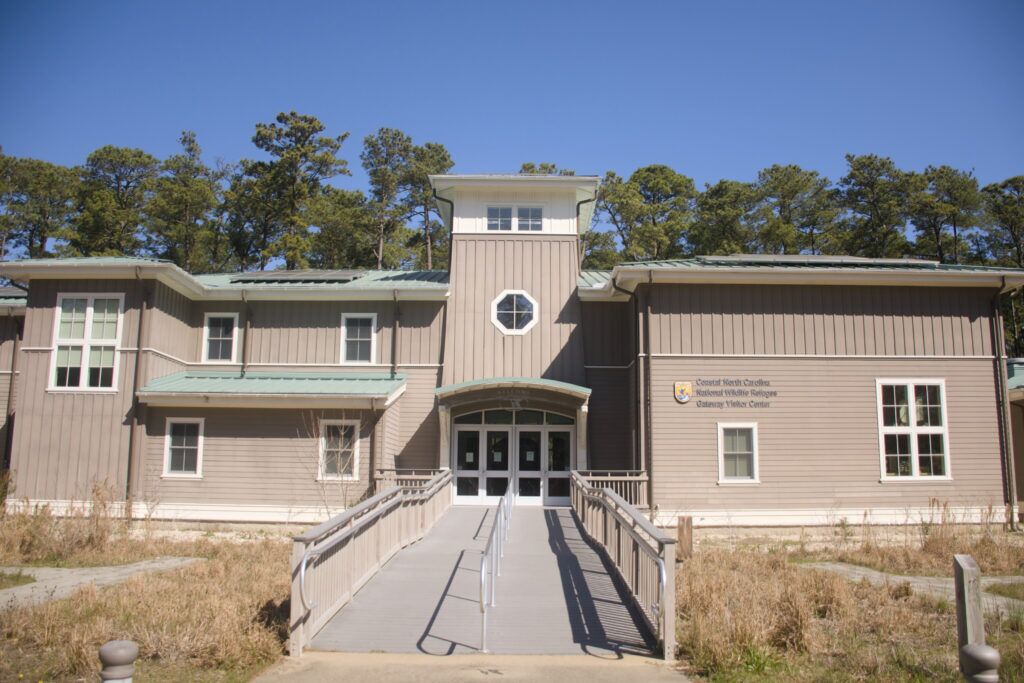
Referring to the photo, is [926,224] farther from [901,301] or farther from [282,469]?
[282,469]

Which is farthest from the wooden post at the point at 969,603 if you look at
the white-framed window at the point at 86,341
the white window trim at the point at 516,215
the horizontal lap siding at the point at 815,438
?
the white-framed window at the point at 86,341

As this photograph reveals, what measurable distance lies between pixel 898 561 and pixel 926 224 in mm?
31863

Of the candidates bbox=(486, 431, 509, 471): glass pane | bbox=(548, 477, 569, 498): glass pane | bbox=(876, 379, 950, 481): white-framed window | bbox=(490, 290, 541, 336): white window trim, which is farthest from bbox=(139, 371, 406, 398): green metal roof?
bbox=(876, 379, 950, 481): white-framed window

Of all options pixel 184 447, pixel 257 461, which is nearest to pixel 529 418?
pixel 257 461

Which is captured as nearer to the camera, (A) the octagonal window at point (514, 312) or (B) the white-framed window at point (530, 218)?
(A) the octagonal window at point (514, 312)

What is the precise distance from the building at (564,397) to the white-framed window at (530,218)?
2.44 meters

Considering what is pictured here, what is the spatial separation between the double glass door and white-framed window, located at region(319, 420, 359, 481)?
2705 millimetres

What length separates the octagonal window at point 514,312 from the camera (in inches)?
829

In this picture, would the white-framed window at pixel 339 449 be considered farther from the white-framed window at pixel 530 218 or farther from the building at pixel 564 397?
the white-framed window at pixel 530 218

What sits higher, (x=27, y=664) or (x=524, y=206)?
(x=524, y=206)

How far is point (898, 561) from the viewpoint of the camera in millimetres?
13766

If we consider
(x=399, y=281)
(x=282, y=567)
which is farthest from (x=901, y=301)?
(x=282, y=567)

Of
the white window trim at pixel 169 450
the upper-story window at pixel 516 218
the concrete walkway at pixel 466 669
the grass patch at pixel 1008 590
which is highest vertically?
the upper-story window at pixel 516 218

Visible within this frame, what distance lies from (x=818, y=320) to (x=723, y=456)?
4.00 m
